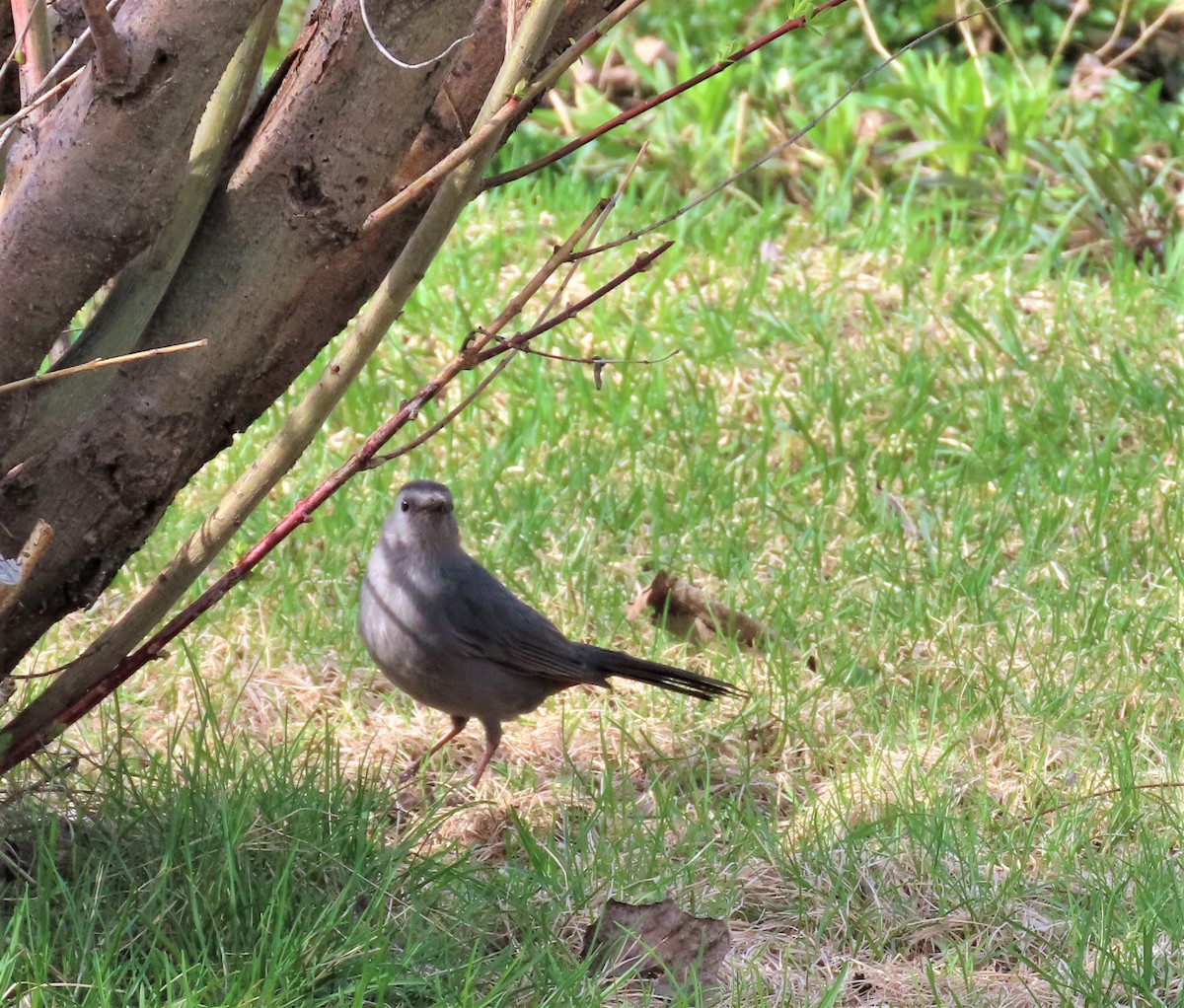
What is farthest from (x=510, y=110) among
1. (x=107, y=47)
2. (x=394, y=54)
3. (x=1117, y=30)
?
(x=1117, y=30)

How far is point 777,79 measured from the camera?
7625 millimetres

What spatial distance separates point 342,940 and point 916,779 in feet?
4.49

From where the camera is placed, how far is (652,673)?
361 cm

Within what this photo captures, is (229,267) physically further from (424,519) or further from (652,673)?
(652,673)

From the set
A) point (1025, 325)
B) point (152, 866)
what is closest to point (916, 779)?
point (152, 866)

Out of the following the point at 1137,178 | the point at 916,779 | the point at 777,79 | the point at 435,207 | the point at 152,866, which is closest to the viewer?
the point at 435,207

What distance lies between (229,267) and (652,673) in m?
1.45

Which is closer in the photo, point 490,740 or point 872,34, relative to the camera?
point 490,740

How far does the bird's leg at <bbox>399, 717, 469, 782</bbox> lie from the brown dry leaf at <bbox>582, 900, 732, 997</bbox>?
82 cm

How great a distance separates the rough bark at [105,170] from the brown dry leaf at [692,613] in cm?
198

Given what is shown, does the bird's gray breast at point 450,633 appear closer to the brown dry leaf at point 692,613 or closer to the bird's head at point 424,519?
the bird's head at point 424,519

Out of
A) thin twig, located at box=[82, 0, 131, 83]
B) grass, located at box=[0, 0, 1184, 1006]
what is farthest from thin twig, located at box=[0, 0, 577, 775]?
thin twig, located at box=[82, 0, 131, 83]

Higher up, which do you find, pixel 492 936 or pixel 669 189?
pixel 669 189

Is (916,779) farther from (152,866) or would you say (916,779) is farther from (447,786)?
(152,866)
